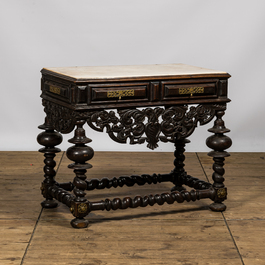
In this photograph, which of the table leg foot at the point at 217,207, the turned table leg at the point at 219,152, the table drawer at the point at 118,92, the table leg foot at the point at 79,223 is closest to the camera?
the table drawer at the point at 118,92

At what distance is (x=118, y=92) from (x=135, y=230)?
0.91 meters

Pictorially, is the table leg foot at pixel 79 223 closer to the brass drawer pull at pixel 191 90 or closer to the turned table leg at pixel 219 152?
the turned table leg at pixel 219 152

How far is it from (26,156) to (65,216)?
1913 millimetres

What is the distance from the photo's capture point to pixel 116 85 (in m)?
3.65

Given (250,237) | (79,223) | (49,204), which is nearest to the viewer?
(250,237)

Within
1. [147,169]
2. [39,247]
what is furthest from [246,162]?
[39,247]

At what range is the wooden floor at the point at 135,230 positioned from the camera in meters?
3.33

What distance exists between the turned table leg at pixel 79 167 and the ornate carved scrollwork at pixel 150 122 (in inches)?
4.1

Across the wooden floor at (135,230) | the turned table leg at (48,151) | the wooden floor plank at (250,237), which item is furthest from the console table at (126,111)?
the wooden floor plank at (250,237)

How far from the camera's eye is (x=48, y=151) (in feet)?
13.5

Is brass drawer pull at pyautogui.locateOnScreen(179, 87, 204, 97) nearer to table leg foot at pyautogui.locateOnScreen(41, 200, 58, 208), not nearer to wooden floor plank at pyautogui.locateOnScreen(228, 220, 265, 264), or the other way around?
wooden floor plank at pyautogui.locateOnScreen(228, 220, 265, 264)

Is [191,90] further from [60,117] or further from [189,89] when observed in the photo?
[60,117]

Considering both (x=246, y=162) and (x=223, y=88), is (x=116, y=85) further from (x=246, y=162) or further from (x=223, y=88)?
(x=246, y=162)

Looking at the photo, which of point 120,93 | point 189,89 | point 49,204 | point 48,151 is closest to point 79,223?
point 49,204
